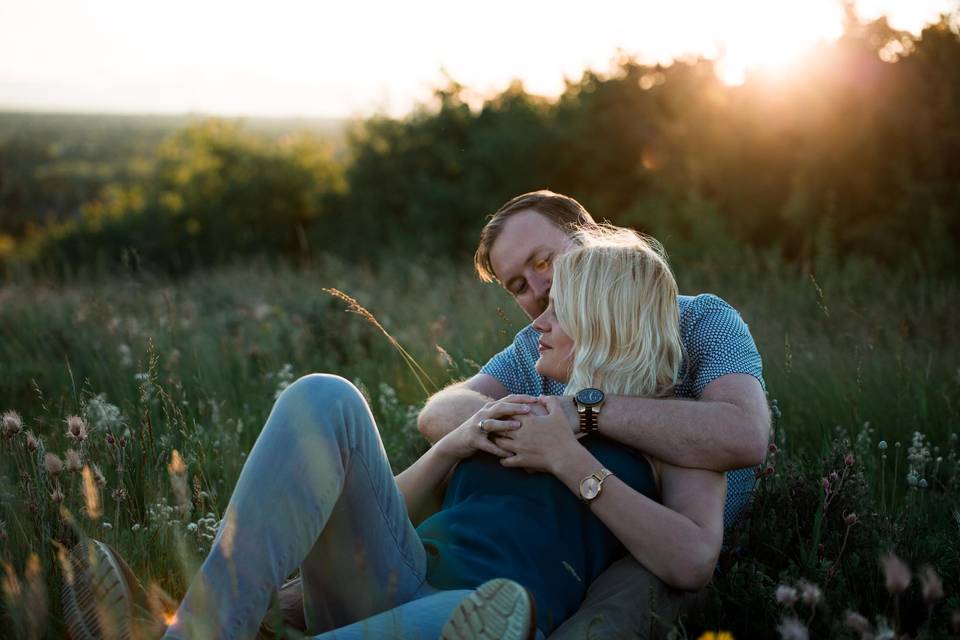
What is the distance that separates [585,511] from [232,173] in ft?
64.9

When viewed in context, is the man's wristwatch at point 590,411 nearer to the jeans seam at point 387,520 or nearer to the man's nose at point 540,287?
the jeans seam at point 387,520

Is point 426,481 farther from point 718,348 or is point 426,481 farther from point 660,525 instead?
point 718,348

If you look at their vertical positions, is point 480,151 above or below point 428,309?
above

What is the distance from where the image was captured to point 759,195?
12.1 metres

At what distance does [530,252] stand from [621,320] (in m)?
1.48

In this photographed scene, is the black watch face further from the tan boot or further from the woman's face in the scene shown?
the tan boot

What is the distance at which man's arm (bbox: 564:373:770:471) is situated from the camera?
2883 millimetres

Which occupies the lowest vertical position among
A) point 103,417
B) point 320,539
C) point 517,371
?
point 103,417

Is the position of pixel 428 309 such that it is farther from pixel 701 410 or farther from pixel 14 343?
pixel 701 410

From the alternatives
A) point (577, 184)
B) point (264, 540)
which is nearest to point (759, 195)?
point (577, 184)

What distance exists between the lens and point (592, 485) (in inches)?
110

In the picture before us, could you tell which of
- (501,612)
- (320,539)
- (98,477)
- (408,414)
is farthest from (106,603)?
(408,414)

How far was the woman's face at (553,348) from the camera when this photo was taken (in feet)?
11.0

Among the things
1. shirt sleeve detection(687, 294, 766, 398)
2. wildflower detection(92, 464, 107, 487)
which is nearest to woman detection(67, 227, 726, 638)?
shirt sleeve detection(687, 294, 766, 398)
